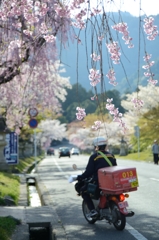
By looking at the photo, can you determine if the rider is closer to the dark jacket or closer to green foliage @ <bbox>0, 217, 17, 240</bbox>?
the dark jacket

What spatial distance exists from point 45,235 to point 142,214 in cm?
226

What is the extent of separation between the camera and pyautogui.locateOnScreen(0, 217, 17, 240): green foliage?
6824 mm

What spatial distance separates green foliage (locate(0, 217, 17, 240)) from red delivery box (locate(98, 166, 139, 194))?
1584 millimetres

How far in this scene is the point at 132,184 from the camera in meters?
8.14

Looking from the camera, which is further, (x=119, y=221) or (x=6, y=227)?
(x=119, y=221)

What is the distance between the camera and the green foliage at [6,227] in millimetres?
6824

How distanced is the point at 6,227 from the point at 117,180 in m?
1.90

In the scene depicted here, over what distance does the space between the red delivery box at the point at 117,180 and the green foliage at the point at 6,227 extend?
1.58 m

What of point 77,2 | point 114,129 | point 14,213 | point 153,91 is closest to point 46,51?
point 14,213

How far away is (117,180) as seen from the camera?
796 cm

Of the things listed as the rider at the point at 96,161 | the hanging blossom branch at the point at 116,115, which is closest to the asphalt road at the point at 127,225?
the rider at the point at 96,161

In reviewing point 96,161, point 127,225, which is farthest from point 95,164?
point 127,225

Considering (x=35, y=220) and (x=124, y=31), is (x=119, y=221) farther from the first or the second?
(x=124, y=31)

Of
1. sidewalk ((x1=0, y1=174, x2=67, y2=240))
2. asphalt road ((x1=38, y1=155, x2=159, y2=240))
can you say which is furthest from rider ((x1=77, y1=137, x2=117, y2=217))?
sidewalk ((x1=0, y1=174, x2=67, y2=240))
